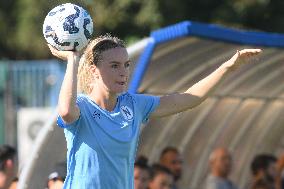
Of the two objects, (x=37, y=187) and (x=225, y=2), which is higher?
(x=225, y=2)

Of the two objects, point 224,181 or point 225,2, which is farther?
point 225,2

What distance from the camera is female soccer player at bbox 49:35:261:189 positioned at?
6.73 metres

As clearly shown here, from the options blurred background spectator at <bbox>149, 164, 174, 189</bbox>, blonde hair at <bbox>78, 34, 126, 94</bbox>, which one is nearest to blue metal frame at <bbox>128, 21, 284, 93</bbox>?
blurred background spectator at <bbox>149, 164, 174, 189</bbox>

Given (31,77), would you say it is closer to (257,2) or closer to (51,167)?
(257,2)

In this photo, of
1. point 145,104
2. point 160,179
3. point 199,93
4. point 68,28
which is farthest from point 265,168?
point 68,28

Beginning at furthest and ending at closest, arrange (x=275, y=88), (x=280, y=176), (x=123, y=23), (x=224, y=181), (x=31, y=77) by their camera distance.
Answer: (x=123, y=23) < (x=31, y=77) < (x=275, y=88) < (x=280, y=176) < (x=224, y=181)

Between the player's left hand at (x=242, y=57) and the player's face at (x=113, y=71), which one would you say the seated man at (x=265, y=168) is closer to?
the player's left hand at (x=242, y=57)

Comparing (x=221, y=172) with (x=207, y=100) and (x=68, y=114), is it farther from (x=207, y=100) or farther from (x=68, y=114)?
(x=68, y=114)

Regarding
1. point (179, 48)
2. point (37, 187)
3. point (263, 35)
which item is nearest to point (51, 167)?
point (37, 187)

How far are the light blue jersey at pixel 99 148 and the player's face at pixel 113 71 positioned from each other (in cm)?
16

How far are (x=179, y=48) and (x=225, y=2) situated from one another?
1338 centimetres

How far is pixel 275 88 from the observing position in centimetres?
1566

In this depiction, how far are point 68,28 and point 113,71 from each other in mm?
575

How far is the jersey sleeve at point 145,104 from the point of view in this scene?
7.19 metres
